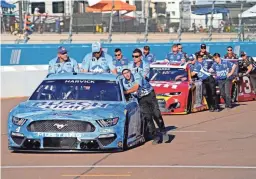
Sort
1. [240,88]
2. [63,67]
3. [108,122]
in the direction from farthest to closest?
1. [240,88]
2. [63,67]
3. [108,122]

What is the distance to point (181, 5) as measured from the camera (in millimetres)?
32594

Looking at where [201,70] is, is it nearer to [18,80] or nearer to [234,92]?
[234,92]

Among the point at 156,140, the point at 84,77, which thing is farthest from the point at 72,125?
the point at 156,140

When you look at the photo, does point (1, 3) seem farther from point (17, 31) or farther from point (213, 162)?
point (213, 162)

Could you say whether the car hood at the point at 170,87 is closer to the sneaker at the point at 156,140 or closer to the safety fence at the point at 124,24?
the sneaker at the point at 156,140

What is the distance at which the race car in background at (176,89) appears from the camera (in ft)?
65.6

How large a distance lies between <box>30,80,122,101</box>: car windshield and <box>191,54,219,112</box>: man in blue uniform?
7430mm

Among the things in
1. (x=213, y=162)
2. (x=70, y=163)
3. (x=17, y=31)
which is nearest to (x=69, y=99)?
(x=70, y=163)

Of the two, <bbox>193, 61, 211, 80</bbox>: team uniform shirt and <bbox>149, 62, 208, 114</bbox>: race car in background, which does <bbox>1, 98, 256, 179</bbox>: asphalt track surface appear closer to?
<bbox>149, 62, 208, 114</bbox>: race car in background

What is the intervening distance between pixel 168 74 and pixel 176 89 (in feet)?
3.93

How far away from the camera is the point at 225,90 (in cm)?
2217

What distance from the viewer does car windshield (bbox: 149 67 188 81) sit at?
20898mm

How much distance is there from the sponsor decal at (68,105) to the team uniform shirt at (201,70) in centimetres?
851

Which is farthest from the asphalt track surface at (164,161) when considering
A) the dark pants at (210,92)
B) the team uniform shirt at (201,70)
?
the team uniform shirt at (201,70)
